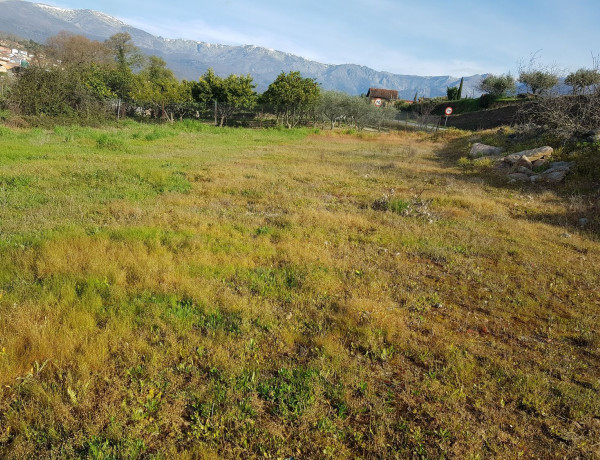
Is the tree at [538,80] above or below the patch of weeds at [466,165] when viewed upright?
above

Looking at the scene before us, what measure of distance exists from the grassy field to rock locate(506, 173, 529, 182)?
512cm

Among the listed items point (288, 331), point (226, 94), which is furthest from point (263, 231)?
point (226, 94)

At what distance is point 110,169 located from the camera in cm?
995

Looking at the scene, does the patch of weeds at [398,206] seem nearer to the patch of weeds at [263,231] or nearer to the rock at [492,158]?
the patch of weeds at [263,231]

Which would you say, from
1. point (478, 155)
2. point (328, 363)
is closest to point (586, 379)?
point (328, 363)

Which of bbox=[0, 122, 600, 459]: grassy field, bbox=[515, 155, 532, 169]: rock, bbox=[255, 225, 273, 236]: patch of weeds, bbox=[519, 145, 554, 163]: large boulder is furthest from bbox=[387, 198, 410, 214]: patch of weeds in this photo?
bbox=[519, 145, 554, 163]: large boulder

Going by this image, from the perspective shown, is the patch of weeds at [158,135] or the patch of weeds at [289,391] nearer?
the patch of weeds at [289,391]

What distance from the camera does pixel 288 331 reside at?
3.46 metres

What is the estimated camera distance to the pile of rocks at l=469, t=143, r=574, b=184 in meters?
11.7

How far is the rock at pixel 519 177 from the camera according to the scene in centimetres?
1201

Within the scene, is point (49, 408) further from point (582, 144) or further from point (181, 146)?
point (582, 144)

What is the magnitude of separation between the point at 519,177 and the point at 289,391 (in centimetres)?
1307

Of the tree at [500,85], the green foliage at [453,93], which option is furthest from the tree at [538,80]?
the green foliage at [453,93]

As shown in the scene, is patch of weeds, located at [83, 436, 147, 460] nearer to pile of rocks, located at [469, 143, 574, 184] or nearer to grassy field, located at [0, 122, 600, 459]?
grassy field, located at [0, 122, 600, 459]
